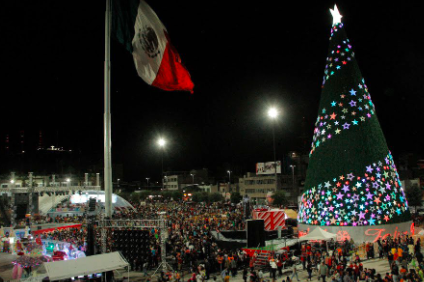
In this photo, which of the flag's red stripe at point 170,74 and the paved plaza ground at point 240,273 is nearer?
the paved plaza ground at point 240,273

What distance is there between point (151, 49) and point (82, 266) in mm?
9349

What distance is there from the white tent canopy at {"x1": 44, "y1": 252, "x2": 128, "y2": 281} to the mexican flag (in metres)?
7.54

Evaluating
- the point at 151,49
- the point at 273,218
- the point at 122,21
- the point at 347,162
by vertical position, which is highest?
the point at 122,21

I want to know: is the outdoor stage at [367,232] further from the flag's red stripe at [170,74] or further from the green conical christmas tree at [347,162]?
the flag's red stripe at [170,74]

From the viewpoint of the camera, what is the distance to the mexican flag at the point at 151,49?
15961mm

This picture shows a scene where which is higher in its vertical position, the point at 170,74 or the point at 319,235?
the point at 170,74

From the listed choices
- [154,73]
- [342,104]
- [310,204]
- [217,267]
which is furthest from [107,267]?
[342,104]

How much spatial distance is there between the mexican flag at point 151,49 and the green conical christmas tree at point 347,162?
1028 cm

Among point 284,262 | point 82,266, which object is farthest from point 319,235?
point 82,266

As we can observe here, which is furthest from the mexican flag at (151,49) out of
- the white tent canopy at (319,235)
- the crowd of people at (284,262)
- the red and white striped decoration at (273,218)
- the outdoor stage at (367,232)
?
the outdoor stage at (367,232)

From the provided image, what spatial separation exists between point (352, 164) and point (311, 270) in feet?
25.7

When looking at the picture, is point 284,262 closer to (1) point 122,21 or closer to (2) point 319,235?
(2) point 319,235

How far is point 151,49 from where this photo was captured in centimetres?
1609

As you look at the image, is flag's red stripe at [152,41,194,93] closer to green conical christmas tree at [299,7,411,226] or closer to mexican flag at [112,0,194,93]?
mexican flag at [112,0,194,93]
